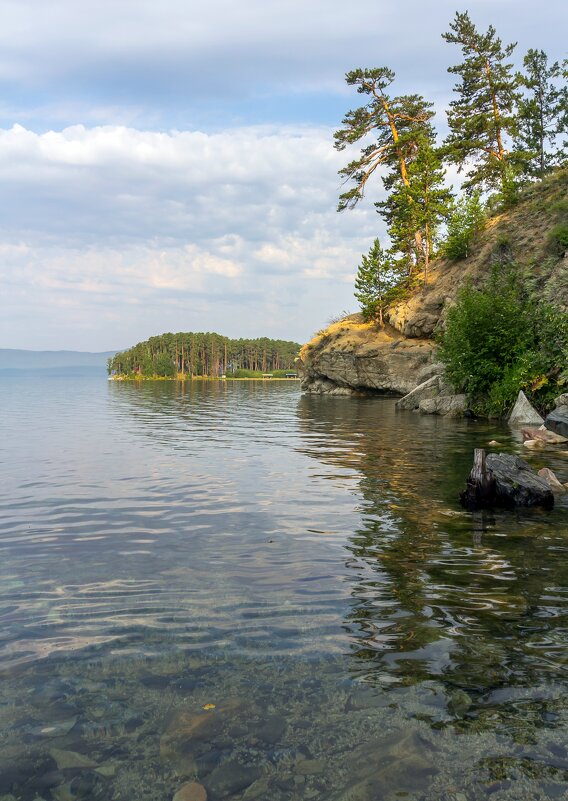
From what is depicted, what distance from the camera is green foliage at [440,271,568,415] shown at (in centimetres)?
2823

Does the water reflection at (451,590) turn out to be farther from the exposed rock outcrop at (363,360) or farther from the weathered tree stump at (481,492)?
the exposed rock outcrop at (363,360)

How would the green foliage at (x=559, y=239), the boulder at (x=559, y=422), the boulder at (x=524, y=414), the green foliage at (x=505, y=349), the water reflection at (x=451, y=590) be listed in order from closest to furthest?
the water reflection at (x=451, y=590), the boulder at (x=559, y=422), the boulder at (x=524, y=414), the green foliage at (x=505, y=349), the green foliage at (x=559, y=239)

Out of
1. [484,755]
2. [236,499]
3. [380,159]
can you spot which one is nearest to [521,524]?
[236,499]

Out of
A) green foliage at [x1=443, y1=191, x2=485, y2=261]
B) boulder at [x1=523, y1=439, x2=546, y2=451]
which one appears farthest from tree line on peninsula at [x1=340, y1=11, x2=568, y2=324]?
boulder at [x1=523, y1=439, x2=546, y2=451]

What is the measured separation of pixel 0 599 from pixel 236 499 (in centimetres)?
613

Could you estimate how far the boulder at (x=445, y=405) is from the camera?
33.3 m

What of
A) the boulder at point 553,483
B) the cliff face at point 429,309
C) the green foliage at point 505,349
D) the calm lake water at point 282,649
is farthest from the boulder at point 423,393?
the calm lake water at point 282,649

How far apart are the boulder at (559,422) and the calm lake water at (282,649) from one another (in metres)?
12.3

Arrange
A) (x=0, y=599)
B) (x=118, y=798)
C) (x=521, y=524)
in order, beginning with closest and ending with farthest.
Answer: (x=118, y=798) → (x=0, y=599) → (x=521, y=524)

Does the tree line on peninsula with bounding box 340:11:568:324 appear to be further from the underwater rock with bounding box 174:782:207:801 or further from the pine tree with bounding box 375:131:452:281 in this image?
the underwater rock with bounding box 174:782:207:801

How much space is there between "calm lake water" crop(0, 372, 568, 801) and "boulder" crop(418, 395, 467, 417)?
73.0ft

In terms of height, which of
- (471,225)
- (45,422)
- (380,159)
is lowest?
(45,422)

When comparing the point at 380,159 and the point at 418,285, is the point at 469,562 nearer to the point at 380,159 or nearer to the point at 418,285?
the point at 418,285

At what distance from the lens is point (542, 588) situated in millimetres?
6750
